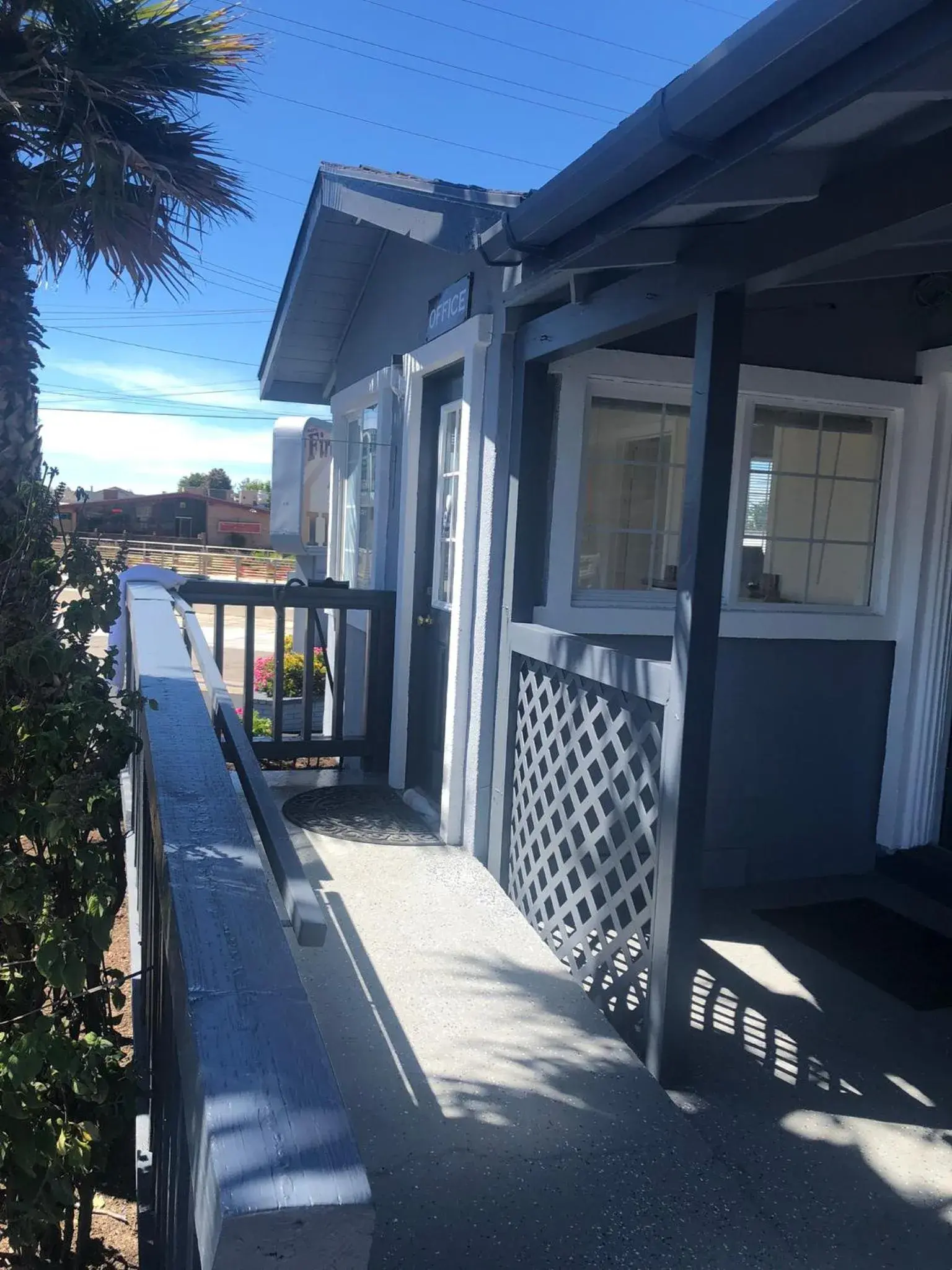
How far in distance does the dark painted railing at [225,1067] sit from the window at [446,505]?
131 inches

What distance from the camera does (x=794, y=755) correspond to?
5285 mm

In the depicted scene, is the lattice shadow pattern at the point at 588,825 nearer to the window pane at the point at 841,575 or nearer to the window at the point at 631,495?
the window at the point at 631,495

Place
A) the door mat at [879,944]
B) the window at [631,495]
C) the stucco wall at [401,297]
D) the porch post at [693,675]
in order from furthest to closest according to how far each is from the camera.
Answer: the stucco wall at [401,297] → the window at [631,495] → the door mat at [879,944] → the porch post at [693,675]

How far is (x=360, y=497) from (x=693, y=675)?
16.0 feet

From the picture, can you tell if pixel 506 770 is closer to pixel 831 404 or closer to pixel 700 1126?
pixel 700 1126

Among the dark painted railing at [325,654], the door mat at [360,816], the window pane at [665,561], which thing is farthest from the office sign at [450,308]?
the door mat at [360,816]

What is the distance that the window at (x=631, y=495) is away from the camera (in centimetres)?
490

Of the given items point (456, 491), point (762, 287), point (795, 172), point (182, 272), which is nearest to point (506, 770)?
point (456, 491)

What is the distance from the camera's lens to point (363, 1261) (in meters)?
1.02

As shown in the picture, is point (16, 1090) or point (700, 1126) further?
point (700, 1126)

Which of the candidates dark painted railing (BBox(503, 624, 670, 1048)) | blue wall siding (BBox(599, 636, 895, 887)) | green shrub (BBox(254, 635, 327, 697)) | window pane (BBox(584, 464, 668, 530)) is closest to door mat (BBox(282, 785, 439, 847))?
dark painted railing (BBox(503, 624, 670, 1048))

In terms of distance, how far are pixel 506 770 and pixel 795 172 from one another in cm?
295

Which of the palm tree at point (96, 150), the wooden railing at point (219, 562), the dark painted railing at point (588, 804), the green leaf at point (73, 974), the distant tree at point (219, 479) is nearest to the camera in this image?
the green leaf at point (73, 974)

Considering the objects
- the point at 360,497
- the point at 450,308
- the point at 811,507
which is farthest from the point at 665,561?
the point at 360,497
